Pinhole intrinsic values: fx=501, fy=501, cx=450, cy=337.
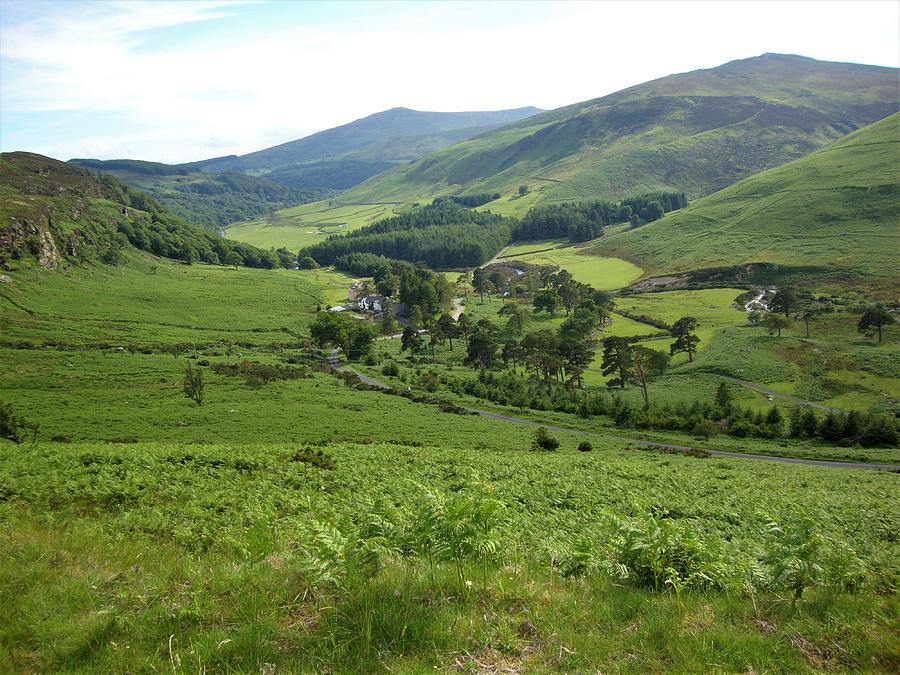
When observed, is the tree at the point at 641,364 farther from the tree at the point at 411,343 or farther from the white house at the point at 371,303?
the white house at the point at 371,303

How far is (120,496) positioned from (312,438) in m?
26.8

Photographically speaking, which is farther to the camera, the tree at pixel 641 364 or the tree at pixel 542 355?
the tree at pixel 542 355

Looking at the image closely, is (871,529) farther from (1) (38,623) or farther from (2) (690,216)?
(2) (690,216)

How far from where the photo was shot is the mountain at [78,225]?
11488cm

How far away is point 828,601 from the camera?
23.1 ft

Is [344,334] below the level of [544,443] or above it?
above

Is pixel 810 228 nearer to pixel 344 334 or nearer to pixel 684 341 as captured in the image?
pixel 684 341

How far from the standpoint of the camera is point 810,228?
15338cm

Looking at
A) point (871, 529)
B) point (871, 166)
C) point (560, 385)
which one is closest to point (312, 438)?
point (871, 529)

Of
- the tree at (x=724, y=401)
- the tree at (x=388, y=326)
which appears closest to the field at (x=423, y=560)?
the tree at (x=724, y=401)

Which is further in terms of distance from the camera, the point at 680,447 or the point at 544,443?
the point at 680,447

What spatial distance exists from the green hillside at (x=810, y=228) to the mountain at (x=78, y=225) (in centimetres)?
14894

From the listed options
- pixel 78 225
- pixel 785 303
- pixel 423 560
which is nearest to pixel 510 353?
pixel 785 303

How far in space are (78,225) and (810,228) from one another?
21534cm
